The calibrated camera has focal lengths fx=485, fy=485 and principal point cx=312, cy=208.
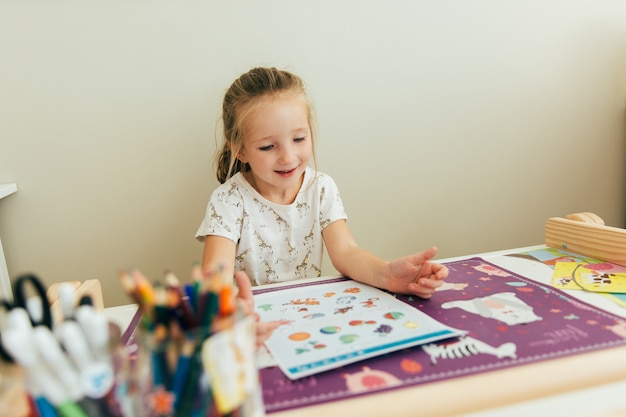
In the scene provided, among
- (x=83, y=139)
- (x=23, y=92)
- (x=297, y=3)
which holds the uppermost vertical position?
(x=297, y=3)

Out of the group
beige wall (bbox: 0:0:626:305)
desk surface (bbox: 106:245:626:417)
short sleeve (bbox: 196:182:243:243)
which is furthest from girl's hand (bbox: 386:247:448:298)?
beige wall (bbox: 0:0:626:305)

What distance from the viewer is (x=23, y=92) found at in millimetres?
943

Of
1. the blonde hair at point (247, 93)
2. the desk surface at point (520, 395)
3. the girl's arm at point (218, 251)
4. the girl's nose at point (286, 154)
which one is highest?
the blonde hair at point (247, 93)

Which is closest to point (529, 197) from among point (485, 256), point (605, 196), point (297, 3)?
point (605, 196)

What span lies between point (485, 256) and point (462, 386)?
17.2 inches

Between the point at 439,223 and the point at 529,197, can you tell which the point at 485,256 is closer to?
the point at 439,223

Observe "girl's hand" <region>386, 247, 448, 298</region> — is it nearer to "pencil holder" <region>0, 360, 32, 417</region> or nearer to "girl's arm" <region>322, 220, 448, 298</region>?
"girl's arm" <region>322, 220, 448, 298</region>

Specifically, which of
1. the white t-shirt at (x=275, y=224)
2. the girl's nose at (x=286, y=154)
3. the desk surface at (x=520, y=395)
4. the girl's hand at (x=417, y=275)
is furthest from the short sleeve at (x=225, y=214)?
the desk surface at (x=520, y=395)

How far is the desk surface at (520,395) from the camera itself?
0.41 metres

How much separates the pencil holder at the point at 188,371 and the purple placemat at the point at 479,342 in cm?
12

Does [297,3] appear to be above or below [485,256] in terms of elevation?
above

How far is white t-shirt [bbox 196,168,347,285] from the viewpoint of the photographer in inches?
36.2

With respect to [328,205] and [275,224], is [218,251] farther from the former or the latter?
[328,205]

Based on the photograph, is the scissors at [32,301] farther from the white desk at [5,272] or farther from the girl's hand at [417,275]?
the white desk at [5,272]
